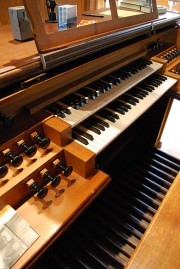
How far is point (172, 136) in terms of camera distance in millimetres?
2984

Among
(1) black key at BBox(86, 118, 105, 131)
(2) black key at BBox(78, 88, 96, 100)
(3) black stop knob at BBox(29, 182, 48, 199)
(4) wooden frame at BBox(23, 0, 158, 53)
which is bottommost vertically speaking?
(3) black stop knob at BBox(29, 182, 48, 199)

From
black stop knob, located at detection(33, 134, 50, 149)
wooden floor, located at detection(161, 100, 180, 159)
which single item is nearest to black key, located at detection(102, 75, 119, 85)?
black stop knob, located at detection(33, 134, 50, 149)

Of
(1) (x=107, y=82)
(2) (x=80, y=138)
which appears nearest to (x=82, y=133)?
(2) (x=80, y=138)

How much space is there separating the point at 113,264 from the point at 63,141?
0.91 metres

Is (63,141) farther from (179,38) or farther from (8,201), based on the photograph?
(179,38)

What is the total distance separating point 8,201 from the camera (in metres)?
0.91

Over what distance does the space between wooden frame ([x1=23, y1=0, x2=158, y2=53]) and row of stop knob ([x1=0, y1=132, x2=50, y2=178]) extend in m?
0.45

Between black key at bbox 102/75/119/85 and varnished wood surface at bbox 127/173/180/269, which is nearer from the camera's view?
varnished wood surface at bbox 127/173/180/269

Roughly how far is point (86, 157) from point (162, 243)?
1.63ft

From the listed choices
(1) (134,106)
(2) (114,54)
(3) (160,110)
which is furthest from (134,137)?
(2) (114,54)

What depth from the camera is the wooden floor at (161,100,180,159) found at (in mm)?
2738

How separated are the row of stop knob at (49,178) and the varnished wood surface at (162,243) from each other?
0.47 m

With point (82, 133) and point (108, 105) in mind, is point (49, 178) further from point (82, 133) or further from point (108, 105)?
point (108, 105)

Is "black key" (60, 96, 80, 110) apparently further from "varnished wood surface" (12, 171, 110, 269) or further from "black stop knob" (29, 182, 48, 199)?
"black stop knob" (29, 182, 48, 199)
